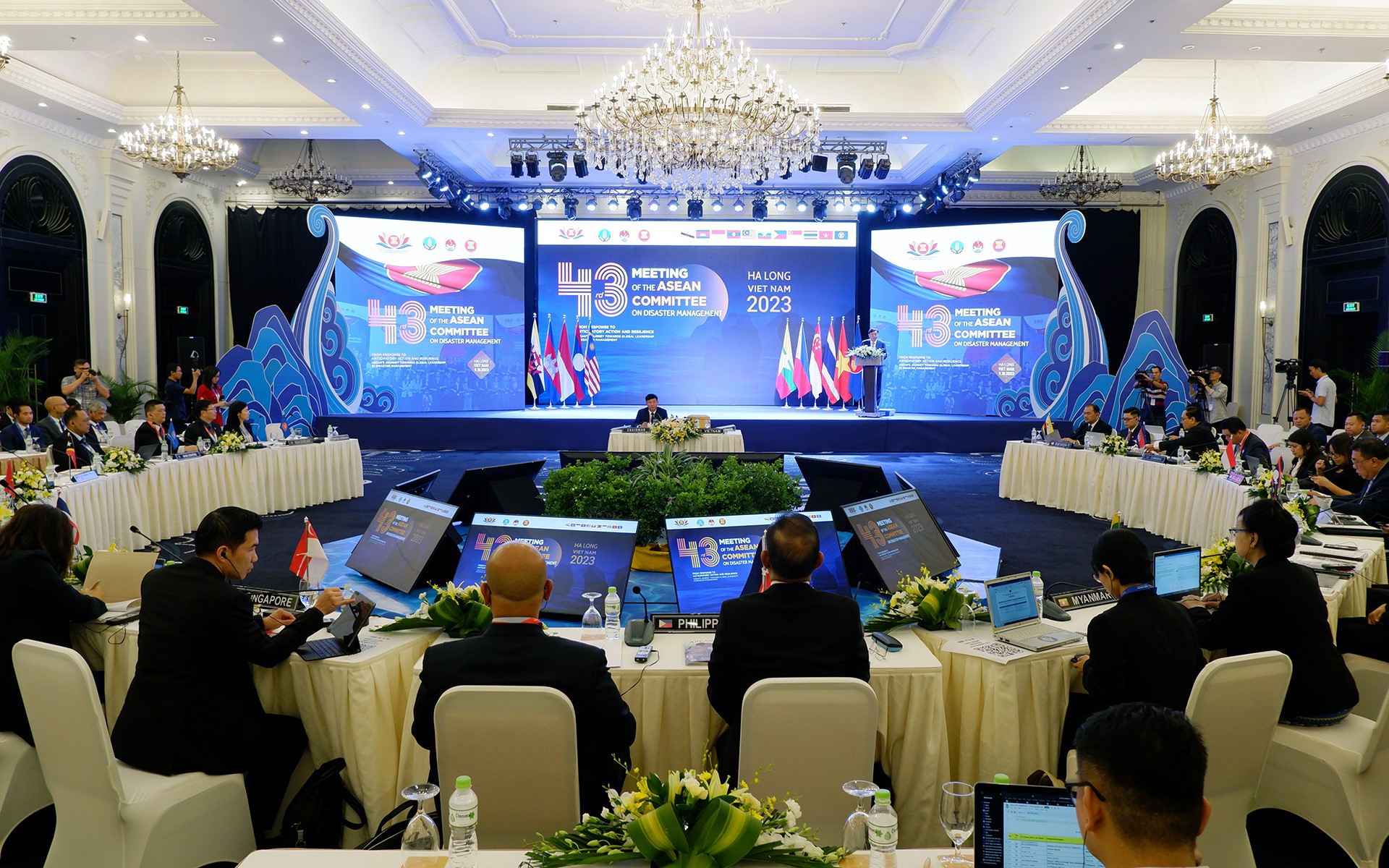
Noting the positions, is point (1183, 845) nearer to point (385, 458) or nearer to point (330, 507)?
point (330, 507)

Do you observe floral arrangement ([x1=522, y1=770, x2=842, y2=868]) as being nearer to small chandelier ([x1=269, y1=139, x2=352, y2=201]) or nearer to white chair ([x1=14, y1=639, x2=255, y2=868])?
white chair ([x1=14, y1=639, x2=255, y2=868])

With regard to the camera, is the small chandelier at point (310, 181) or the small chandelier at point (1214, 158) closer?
the small chandelier at point (1214, 158)

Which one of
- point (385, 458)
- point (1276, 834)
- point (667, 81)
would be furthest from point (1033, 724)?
point (385, 458)

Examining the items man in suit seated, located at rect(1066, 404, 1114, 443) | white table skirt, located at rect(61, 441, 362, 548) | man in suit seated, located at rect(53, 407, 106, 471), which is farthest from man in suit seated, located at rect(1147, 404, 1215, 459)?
man in suit seated, located at rect(53, 407, 106, 471)

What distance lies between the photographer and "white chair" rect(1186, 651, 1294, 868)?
8.05 feet

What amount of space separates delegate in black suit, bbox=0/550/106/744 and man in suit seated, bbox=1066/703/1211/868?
10.6 feet

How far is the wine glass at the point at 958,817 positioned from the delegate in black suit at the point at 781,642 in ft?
2.56

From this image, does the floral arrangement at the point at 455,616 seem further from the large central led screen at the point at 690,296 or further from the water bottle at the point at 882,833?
the large central led screen at the point at 690,296

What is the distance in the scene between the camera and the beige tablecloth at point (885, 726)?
2.99 metres

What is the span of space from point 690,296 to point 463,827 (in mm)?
14401

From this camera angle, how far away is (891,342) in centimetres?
1554

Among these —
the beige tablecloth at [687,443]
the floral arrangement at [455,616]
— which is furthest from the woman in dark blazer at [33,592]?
the beige tablecloth at [687,443]

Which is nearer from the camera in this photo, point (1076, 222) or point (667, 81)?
point (667, 81)

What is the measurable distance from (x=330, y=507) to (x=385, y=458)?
3.93m
